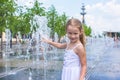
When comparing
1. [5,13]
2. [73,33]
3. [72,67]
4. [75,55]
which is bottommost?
[72,67]

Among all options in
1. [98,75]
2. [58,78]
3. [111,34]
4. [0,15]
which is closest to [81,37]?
[58,78]

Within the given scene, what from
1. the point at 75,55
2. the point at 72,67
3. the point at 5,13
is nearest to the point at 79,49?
the point at 75,55

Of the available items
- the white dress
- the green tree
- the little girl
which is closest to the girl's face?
the little girl

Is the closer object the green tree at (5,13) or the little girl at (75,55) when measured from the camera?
the little girl at (75,55)

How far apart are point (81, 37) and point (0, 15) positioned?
72.7 feet

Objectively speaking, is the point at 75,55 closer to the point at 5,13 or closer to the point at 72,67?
the point at 72,67

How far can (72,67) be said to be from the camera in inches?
142

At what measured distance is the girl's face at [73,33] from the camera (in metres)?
3.51

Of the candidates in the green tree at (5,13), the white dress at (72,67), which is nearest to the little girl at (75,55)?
the white dress at (72,67)

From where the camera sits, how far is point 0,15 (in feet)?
83.2

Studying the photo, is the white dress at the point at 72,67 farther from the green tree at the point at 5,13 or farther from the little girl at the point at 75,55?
the green tree at the point at 5,13

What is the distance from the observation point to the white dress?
3.59 m

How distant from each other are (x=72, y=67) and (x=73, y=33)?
334mm

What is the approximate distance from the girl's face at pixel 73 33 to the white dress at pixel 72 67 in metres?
0.10
